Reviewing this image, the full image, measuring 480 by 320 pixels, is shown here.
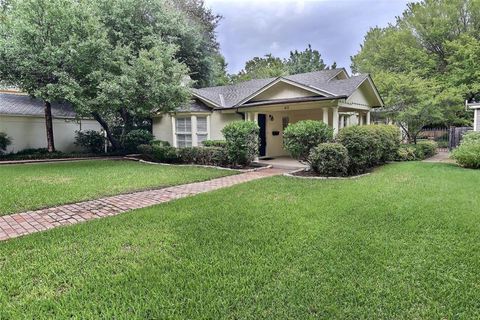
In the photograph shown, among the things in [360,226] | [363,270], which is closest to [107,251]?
[363,270]

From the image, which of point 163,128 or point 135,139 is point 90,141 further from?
point 163,128

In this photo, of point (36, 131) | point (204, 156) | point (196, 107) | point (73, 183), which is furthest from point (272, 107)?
point (36, 131)

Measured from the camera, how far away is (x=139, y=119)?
20203mm

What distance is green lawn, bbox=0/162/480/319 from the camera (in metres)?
2.83

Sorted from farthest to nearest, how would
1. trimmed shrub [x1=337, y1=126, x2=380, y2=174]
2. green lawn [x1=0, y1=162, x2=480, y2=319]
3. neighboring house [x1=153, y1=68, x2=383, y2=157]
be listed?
neighboring house [x1=153, y1=68, x2=383, y2=157], trimmed shrub [x1=337, y1=126, x2=380, y2=174], green lawn [x1=0, y1=162, x2=480, y2=319]

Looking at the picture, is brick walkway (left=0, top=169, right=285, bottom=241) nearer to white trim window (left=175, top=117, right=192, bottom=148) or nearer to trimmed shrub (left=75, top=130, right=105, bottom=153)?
white trim window (left=175, top=117, right=192, bottom=148)

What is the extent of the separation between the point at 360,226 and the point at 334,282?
6.38 feet

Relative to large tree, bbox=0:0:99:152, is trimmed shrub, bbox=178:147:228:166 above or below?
below

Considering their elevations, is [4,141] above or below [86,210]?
above

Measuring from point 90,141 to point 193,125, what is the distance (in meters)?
7.01

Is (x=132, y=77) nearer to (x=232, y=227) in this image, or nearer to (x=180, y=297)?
(x=232, y=227)

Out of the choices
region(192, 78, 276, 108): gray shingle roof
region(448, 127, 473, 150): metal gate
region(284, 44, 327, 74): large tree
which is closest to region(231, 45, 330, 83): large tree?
region(284, 44, 327, 74): large tree

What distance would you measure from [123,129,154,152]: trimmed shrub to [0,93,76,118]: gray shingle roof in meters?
3.44

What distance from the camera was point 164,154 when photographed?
14320 millimetres
